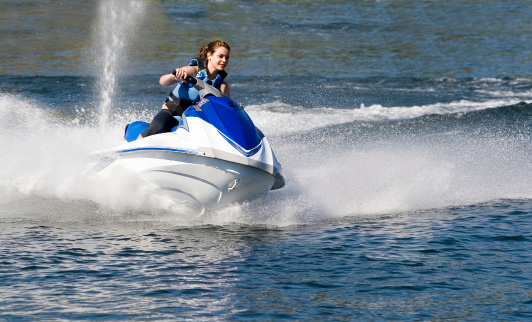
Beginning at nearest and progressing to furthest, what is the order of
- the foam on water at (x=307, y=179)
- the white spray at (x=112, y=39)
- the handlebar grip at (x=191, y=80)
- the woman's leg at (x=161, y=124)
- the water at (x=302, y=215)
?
1. the water at (x=302, y=215)
2. the handlebar grip at (x=191, y=80)
3. the woman's leg at (x=161, y=124)
4. the foam on water at (x=307, y=179)
5. the white spray at (x=112, y=39)

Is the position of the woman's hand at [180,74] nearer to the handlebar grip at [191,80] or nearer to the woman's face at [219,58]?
the handlebar grip at [191,80]

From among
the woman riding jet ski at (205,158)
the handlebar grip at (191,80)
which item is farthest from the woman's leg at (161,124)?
the handlebar grip at (191,80)

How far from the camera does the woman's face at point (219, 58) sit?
8734mm

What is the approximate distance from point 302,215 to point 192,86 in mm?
1737

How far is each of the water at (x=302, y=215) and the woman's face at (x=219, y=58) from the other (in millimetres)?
1409

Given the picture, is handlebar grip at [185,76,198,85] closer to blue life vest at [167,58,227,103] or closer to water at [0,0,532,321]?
blue life vest at [167,58,227,103]

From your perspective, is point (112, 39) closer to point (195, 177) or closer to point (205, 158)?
point (195, 177)

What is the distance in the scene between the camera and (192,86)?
8.74 metres

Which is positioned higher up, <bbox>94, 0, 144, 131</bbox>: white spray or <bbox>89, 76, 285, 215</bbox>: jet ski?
<bbox>94, 0, 144, 131</bbox>: white spray

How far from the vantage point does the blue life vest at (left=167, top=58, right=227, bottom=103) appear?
8.77 meters

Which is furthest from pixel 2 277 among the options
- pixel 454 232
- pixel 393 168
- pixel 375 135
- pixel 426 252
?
pixel 375 135

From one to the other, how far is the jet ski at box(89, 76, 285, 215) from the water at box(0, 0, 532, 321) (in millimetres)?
276

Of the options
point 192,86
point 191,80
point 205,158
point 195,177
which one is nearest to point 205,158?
point 205,158

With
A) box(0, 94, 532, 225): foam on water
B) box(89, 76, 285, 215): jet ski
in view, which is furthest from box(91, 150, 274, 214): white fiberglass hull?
box(0, 94, 532, 225): foam on water
